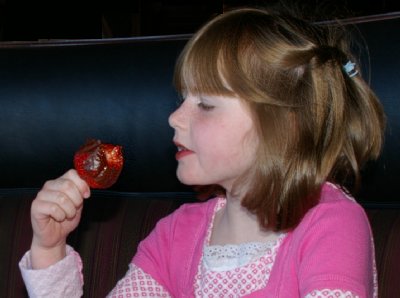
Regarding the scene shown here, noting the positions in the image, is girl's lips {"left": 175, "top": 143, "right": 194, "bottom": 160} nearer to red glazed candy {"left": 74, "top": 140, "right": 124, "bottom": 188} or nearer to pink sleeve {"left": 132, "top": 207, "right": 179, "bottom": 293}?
red glazed candy {"left": 74, "top": 140, "right": 124, "bottom": 188}

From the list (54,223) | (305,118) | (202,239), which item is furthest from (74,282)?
(305,118)

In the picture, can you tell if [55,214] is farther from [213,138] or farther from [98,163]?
[213,138]

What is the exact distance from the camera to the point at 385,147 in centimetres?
118

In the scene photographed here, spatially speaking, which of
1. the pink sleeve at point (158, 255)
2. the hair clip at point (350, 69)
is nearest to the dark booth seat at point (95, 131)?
the pink sleeve at point (158, 255)

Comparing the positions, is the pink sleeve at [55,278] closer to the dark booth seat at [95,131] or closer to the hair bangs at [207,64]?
the dark booth seat at [95,131]

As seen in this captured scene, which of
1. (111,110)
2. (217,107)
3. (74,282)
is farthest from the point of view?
(111,110)

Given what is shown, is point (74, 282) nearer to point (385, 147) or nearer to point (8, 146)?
point (8, 146)

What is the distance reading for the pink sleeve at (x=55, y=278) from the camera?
1.20 metres

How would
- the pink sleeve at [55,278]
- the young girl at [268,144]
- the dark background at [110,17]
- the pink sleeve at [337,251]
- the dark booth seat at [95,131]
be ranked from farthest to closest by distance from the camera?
the dark background at [110,17] → the dark booth seat at [95,131] → the pink sleeve at [55,278] → the young girl at [268,144] → the pink sleeve at [337,251]

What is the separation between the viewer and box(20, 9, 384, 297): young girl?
1.10 meters

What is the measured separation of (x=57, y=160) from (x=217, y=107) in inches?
16.7

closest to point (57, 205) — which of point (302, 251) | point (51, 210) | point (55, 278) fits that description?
point (51, 210)

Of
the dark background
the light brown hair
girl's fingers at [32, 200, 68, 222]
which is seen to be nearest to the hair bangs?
the light brown hair

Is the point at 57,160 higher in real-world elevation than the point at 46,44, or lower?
lower
